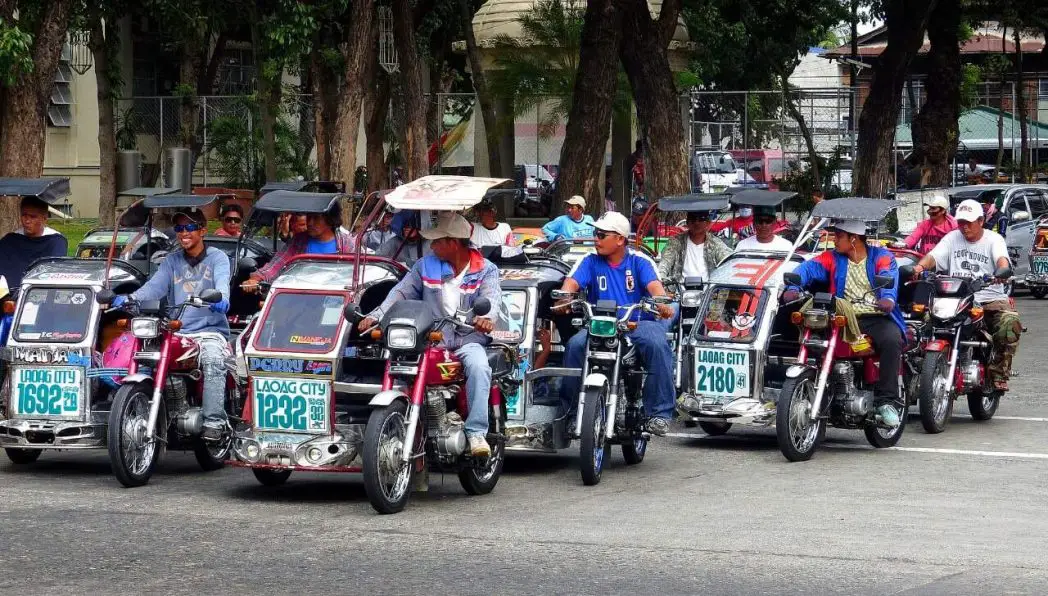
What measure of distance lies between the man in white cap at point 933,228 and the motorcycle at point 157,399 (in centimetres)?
757

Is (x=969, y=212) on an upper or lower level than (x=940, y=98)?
lower

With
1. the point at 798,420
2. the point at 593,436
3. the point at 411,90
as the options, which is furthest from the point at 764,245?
the point at 411,90

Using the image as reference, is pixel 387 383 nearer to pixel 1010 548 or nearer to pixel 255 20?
pixel 1010 548

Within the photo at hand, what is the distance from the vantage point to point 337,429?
9.62 m

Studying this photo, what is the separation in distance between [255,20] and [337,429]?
19.1m

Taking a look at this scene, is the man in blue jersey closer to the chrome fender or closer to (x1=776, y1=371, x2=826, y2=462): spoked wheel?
(x1=776, y1=371, x2=826, y2=462): spoked wheel

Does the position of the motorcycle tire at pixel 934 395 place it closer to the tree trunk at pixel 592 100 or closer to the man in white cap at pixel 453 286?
the man in white cap at pixel 453 286

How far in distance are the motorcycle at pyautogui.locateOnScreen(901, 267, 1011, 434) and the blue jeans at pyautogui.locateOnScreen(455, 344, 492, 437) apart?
4.51m

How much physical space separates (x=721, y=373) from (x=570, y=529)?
3.58 m

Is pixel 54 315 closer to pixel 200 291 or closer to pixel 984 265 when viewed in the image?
pixel 200 291

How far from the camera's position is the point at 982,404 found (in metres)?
13.8

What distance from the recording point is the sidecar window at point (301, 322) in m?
9.77

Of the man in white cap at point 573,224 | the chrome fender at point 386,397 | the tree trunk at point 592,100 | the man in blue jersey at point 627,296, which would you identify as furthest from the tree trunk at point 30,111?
the chrome fender at point 386,397

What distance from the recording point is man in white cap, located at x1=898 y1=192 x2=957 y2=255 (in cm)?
1561
